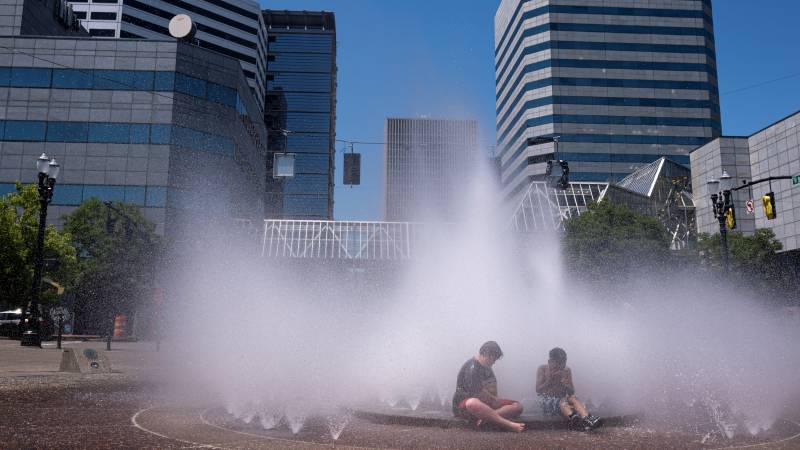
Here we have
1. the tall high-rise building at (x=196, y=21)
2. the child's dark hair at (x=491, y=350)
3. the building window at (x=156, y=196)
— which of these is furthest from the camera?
the tall high-rise building at (x=196, y=21)

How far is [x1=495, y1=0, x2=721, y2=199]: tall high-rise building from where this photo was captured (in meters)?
94.8

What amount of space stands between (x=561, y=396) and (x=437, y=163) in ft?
43.7

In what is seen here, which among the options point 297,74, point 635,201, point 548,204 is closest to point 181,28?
point 548,204

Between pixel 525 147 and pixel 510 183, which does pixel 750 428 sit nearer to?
pixel 525 147

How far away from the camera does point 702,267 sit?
36.7 meters

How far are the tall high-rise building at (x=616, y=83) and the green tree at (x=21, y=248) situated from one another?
73174 millimetres

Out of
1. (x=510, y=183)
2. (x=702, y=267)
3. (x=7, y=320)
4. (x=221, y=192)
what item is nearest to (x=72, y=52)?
(x=221, y=192)

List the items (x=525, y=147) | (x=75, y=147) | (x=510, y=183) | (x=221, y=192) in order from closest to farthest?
1. (x=75, y=147)
2. (x=221, y=192)
3. (x=525, y=147)
4. (x=510, y=183)

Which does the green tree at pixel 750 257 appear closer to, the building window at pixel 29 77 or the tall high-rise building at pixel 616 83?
the building window at pixel 29 77

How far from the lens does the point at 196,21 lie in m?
99.2

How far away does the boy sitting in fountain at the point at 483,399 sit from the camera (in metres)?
7.67

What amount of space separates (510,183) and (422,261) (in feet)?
307

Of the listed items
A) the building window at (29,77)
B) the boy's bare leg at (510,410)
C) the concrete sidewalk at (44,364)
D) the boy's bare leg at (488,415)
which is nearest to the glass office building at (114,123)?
the building window at (29,77)

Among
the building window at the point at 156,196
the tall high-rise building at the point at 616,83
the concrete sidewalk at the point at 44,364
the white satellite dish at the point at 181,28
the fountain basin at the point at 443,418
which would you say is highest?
the tall high-rise building at the point at 616,83
